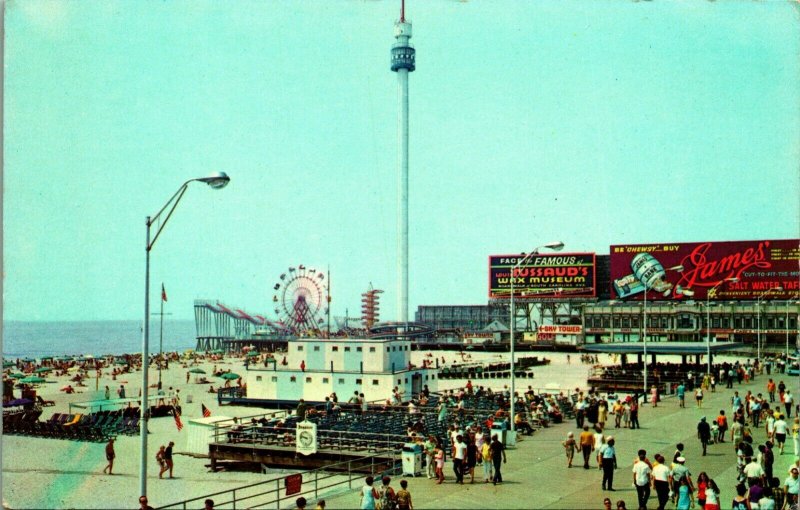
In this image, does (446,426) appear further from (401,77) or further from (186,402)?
(401,77)

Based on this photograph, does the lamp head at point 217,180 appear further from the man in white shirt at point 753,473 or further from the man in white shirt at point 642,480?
the man in white shirt at point 753,473

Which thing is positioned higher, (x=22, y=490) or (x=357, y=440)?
(x=357, y=440)

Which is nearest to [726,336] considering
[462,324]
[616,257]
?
[616,257]

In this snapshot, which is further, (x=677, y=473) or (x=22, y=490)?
(x=22, y=490)

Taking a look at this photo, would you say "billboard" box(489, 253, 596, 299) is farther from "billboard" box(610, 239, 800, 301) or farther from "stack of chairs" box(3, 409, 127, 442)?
"stack of chairs" box(3, 409, 127, 442)

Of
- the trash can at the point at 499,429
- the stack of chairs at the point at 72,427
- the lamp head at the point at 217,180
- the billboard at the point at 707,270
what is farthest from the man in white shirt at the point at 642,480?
the billboard at the point at 707,270

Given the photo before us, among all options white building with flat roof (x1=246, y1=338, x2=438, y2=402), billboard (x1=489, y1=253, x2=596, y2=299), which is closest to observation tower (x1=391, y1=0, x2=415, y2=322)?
billboard (x1=489, y1=253, x2=596, y2=299)

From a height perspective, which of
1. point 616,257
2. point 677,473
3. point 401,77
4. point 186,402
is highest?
point 401,77
